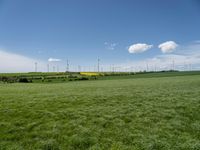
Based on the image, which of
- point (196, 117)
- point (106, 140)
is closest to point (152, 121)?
point (196, 117)

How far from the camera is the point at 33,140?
6602 mm

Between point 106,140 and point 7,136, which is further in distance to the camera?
point 7,136

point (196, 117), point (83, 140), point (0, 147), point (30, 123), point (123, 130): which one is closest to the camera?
point (0, 147)

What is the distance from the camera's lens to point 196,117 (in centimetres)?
931

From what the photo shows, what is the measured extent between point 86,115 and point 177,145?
5.34m

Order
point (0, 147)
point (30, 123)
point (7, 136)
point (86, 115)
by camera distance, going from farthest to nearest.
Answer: point (86, 115) → point (30, 123) → point (7, 136) → point (0, 147)

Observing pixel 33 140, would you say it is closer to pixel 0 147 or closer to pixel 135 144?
pixel 0 147

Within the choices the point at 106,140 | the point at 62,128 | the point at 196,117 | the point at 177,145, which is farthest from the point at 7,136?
the point at 196,117

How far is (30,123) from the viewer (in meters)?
8.60

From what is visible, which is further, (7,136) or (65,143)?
(7,136)

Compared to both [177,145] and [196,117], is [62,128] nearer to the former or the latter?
[177,145]

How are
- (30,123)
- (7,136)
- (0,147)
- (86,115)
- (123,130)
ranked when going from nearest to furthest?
(0,147), (7,136), (123,130), (30,123), (86,115)

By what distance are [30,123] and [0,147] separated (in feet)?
8.49

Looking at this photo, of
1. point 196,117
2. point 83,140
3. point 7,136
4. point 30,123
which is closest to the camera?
point 83,140
